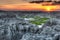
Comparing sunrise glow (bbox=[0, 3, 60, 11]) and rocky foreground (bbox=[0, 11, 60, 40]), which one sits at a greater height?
sunrise glow (bbox=[0, 3, 60, 11])

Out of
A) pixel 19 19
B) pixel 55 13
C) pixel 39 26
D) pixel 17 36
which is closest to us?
pixel 17 36

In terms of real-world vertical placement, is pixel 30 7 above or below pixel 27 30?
above

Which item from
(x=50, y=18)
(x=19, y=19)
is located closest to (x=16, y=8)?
(x=19, y=19)

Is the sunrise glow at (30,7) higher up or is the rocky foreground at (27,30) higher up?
the sunrise glow at (30,7)

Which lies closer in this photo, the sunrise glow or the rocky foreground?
the rocky foreground

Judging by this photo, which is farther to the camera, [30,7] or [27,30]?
[30,7]

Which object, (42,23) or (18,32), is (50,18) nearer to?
(42,23)

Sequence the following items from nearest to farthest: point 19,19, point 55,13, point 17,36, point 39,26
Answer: point 17,36 < point 39,26 < point 19,19 < point 55,13

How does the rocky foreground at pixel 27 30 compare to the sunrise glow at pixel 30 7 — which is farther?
the sunrise glow at pixel 30 7
